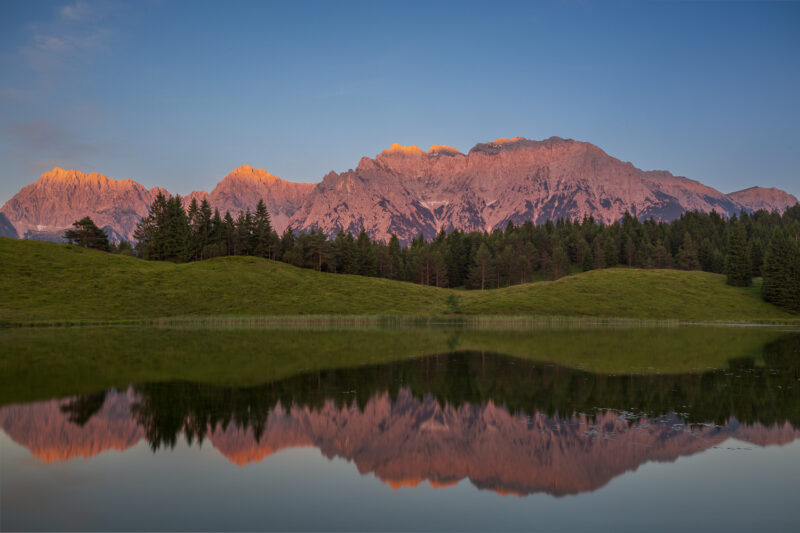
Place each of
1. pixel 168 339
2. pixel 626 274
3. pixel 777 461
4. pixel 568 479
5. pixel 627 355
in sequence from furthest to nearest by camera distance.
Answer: pixel 626 274 → pixel 168 339 → pixel 627 355 → pixel 777 461 → pixel 568 479

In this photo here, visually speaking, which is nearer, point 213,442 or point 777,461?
point 777,461

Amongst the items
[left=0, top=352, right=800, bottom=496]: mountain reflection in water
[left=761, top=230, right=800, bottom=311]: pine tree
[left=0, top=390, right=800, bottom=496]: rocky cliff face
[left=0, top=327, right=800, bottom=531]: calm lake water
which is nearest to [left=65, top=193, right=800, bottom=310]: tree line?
[left=761, top=230, right=800, bottom=311]: pine tree

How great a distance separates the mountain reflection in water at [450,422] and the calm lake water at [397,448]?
0.11 metres

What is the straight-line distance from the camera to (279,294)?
124125 mm

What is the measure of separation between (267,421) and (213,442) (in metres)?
3.27

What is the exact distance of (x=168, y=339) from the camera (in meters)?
60.4

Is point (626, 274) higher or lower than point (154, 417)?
higher

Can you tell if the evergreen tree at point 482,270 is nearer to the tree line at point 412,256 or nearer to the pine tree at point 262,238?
the tree line at point 412,256

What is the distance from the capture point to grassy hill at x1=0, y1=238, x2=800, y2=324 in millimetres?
102375

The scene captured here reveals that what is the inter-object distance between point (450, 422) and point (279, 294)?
352ft

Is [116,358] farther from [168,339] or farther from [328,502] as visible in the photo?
[328,502]

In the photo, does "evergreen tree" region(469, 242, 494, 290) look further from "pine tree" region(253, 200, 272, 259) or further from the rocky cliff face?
the rocky cliff face

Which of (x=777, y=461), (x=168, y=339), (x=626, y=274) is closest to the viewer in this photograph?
(x=777, y=461)

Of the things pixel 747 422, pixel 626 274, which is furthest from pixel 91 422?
pixel 626 274
